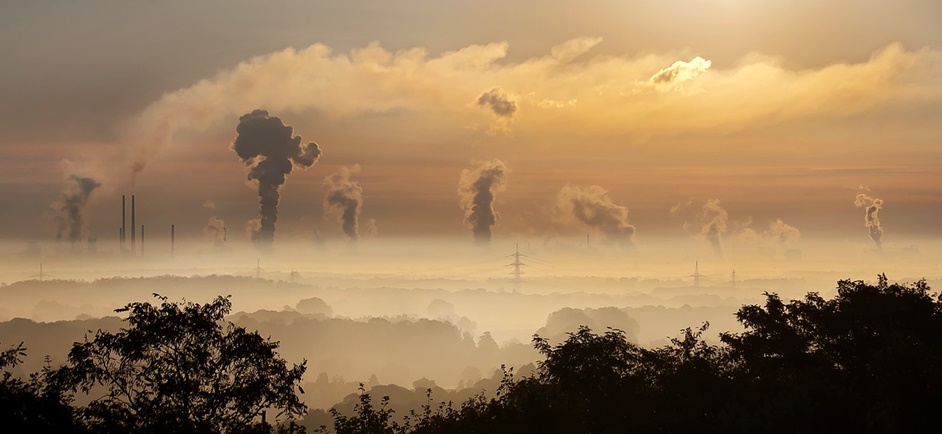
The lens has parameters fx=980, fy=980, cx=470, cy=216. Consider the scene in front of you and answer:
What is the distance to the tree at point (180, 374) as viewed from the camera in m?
33.1

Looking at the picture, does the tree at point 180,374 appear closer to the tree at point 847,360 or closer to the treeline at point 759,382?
the treeline at point 759,382

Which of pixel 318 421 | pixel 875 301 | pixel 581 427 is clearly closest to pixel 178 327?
pixel 581 427

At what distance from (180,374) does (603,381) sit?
2946 cm

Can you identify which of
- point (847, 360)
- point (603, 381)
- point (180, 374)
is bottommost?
point (603, 381)

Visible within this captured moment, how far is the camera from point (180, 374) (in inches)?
1345

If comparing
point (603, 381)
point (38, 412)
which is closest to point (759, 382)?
point (603, 381)

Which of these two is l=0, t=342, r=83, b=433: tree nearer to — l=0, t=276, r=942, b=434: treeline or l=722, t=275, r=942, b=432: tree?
l=0, t=276, r=942, b=434: treeline

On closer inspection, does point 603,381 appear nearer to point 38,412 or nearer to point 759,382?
point 759,382

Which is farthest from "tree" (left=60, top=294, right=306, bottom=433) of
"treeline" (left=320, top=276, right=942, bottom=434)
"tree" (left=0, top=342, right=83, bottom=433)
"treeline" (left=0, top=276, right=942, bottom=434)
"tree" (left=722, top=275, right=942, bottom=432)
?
"tree" (left=722, top=275, right=942, bottom=432)

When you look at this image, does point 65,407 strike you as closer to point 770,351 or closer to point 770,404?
point 770,404

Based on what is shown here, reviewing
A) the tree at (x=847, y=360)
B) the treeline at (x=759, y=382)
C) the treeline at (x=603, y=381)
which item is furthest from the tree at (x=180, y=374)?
the tree at (x=847, y=360)

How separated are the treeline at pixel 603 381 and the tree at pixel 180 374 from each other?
5 centimetres

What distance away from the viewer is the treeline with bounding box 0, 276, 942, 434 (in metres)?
33.8

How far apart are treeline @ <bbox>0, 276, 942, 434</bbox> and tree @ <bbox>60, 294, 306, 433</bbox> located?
5 cm
